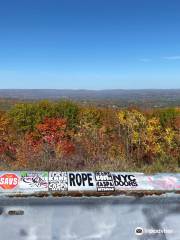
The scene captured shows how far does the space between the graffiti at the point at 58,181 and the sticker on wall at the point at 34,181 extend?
0.12ft

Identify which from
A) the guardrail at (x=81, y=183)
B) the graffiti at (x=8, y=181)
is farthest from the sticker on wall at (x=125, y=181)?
the graffiti at (x=8, y=181)

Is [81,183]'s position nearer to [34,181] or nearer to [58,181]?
[58,181]

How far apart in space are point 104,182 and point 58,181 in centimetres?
34

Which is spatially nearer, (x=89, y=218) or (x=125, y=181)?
(x=89, y=218)

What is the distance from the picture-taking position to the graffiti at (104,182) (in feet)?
8.52

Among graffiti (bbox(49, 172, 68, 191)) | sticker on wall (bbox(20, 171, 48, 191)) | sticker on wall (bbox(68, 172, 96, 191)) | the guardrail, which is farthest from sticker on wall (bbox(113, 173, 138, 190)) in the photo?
sticker on wall (bbox(20, 171, 48, 191))

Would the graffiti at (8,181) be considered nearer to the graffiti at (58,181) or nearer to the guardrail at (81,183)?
the guardrail at (81,183)

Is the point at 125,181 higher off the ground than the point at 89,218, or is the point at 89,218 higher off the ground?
the point at 125,181

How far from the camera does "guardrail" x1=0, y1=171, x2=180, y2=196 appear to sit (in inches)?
100

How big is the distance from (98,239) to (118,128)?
41879 millimetres

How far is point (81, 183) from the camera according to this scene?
103 inches

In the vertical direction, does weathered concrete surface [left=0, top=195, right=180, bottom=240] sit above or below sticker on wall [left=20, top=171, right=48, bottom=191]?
below

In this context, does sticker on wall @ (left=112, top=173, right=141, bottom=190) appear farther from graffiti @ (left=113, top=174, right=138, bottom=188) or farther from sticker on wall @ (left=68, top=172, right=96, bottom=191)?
sticker on wall @ (left=68, top=172, right=96, bottom=191)

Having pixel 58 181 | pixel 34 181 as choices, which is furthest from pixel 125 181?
pixel 34 181
